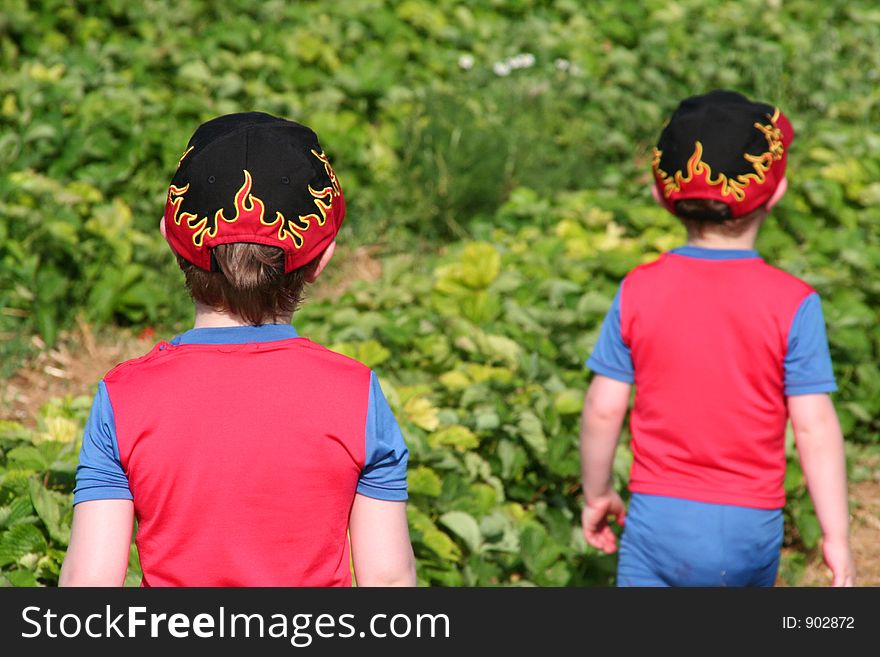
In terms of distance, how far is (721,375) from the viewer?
2588mm

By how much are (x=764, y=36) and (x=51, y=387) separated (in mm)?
5853

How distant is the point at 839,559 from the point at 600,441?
613 mm

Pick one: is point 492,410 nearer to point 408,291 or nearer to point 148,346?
point 408,291

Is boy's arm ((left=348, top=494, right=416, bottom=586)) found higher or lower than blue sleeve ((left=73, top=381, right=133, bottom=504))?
lower

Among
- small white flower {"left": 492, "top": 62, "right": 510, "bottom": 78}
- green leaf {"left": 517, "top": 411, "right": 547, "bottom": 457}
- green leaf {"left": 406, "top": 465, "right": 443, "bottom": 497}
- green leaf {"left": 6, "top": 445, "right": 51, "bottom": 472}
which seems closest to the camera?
green leaf {"left": 6, "top": 445, "right": 51, "bottom": 472}

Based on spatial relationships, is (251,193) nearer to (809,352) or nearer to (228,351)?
(228,351)

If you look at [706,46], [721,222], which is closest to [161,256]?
[721,222]

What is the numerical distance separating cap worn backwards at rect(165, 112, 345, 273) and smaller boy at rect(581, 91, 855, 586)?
108 cm

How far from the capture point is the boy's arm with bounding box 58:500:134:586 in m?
1.75

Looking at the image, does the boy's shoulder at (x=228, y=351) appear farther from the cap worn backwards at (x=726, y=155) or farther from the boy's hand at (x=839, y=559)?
the boy's hand at (x=839, y=559)

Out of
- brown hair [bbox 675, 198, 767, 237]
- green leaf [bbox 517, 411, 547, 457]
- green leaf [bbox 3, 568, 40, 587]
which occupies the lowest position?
green leaf [bbox 3, 568, 40, 587]

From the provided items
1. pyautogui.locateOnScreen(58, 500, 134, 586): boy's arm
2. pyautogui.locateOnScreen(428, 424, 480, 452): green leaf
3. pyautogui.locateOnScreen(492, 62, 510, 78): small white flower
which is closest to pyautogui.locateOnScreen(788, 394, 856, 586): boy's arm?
pyautogui.locateOnScreen(428, 424, 480, 452): green leaf

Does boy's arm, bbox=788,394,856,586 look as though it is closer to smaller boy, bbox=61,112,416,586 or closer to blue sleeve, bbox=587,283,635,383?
blue sleeve, bbox=587,283,635,383

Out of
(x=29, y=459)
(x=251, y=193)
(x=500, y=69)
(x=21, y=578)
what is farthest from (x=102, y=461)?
(x=500, y=69)
